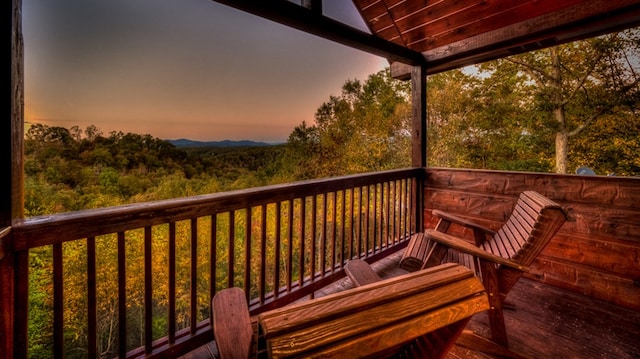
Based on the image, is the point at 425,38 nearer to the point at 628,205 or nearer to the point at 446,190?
the point at 446,190

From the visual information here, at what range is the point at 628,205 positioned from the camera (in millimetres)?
2266

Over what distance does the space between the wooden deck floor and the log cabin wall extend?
0.14 meters

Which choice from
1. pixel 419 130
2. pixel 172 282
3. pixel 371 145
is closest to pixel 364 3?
pixel 419 130

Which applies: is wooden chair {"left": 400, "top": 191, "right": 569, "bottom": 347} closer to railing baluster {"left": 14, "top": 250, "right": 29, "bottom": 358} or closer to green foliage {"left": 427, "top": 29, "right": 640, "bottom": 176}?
railing baluster {"left": 14, "top": 250, "right": 29, "bottom": 358}

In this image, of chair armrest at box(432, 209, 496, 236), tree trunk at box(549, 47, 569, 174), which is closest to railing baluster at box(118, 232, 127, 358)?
chair armrest at box(432, 209, 496, 236)

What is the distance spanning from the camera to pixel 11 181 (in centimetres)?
113

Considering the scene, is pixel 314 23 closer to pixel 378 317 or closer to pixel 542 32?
pixel 542 32

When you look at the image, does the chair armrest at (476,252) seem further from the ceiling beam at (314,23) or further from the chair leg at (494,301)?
the ceiling beam at (314,23)

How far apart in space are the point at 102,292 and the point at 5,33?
20065 mm

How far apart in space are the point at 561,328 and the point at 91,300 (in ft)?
9.43

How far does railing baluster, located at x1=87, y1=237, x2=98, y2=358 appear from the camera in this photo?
4.52ft

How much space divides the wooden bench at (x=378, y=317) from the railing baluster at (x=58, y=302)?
4.16ft

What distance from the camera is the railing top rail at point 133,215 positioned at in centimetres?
120

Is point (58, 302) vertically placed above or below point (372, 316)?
below
